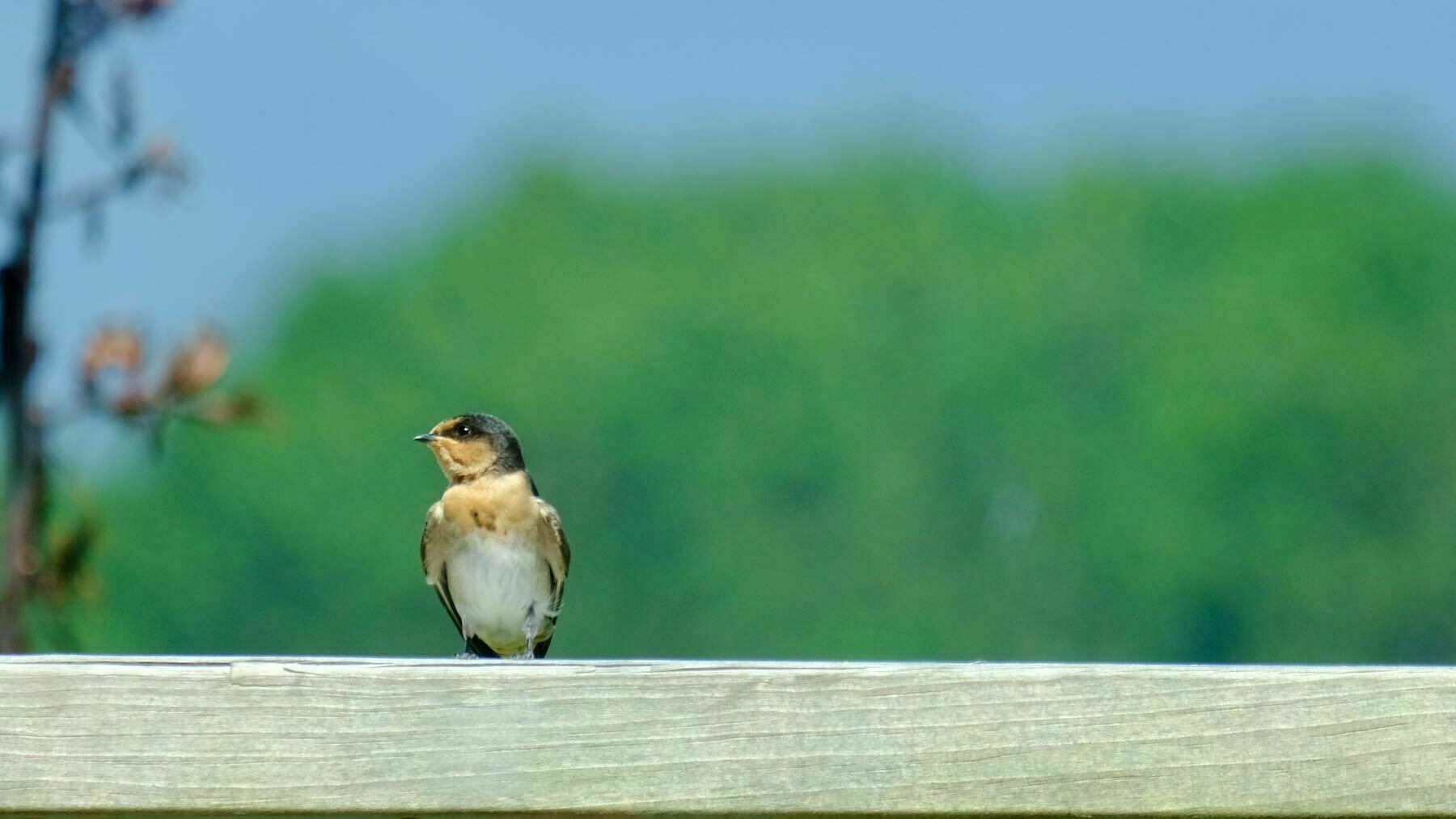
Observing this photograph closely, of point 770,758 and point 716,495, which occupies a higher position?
point 770,758

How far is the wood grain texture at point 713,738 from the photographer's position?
2254 mm

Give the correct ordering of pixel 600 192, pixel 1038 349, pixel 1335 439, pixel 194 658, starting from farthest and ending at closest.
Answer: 1. pixel 600 192
2. pixel 1038 349
3. pixel 1335 439
4. pixel 194 658

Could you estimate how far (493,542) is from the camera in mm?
5594

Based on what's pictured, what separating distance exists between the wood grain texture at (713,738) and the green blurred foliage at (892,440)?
130ft

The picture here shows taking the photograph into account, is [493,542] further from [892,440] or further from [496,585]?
[892,440]

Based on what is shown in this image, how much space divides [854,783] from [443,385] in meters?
46.7

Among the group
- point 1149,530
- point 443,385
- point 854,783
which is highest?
point 854,783

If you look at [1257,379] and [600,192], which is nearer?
[1257,379]

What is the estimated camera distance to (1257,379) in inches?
1857

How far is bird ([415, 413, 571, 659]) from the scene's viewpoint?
18.3 feet

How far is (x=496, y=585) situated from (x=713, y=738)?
3328mm

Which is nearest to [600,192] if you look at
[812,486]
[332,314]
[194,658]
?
[332,314]

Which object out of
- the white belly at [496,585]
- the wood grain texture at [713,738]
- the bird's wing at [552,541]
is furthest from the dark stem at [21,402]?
the wood grain texture at [713,738]

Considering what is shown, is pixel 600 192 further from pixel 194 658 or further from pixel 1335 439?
pixel 194 658
